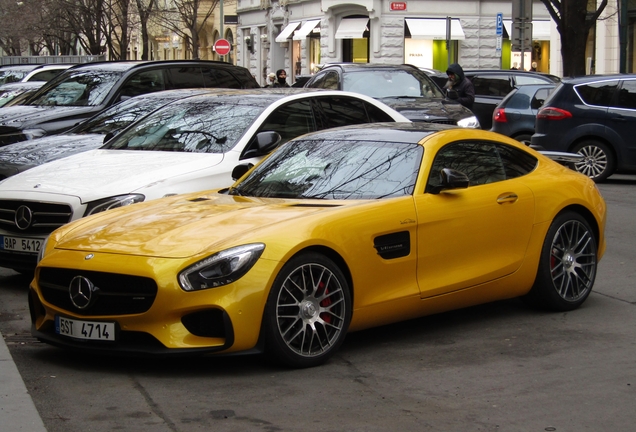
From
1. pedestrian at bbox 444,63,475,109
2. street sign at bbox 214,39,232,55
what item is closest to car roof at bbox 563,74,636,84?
pedestrian at bbox 444,63,475,109

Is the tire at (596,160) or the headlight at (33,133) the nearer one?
the headlight at (33,133)

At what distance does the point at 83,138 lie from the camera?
11969 millimetres

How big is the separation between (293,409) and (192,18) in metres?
48.1

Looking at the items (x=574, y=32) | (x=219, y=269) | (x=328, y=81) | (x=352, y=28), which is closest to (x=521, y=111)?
(x=328, y=81)

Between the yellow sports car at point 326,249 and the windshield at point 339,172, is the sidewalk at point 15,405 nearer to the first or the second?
the yellow sports car at point 326,249

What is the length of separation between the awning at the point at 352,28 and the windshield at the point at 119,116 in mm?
36964

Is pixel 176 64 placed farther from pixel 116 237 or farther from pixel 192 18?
pixel 192 18

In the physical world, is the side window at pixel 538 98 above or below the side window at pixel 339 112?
below

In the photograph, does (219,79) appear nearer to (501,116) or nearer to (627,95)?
(627,95)

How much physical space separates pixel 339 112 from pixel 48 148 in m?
3.06

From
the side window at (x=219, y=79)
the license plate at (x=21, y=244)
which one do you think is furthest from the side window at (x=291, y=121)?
the side window at (x=219, y=79)

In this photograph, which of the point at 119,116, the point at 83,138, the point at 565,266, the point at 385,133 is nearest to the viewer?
the point at 385,133

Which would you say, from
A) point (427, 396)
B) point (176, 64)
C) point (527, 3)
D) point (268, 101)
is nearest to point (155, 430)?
point (427, 396)

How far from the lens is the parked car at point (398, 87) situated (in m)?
16.9
